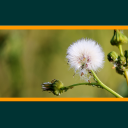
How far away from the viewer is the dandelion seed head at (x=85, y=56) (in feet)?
5.09

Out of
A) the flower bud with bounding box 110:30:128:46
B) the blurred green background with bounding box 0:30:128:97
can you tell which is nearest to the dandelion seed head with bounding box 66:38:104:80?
the flower bud with bounding box 110:30:128:46

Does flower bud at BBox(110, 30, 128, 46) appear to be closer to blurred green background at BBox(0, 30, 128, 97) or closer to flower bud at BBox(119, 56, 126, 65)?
flower bud at BBox(119, 56, 126, 65)

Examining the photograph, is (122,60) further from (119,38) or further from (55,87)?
(55,87)

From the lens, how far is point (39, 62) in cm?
315

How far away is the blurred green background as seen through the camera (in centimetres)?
277

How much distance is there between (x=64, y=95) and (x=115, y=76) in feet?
2.80

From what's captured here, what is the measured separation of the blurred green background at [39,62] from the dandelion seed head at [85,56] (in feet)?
3.67

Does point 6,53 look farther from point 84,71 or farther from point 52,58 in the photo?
point 84,71

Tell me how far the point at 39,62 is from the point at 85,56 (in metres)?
1.70

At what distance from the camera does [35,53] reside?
3.17m

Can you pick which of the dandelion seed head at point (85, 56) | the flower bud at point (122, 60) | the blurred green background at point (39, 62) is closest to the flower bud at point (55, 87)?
the dandelion seed head at point (85, 56)

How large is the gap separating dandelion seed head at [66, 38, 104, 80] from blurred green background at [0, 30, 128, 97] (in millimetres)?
1117

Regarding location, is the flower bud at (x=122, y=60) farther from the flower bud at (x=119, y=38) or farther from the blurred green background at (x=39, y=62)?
the blurred green background at (x=39, y=62)

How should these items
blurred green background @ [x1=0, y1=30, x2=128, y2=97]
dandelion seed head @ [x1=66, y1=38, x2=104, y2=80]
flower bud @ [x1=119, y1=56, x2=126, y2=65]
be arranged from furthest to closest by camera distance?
1. blurred green background @ [x1=0, y1=30, x2=128, y2=97]
2. dandelion seed head @ [x1=66, y1=38, x2=104, y2=80]
3. flower bud @ [x1=119, y1=56, x2=126, y2=65]
